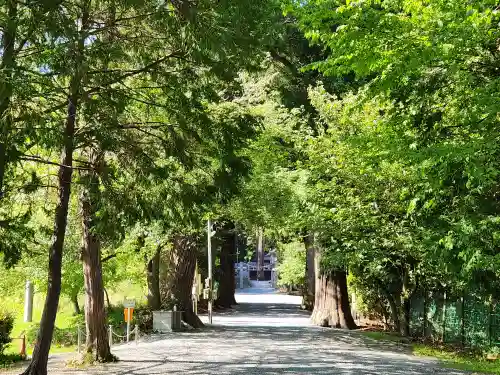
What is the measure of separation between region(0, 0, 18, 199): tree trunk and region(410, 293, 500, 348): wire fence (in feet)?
→ 43.2

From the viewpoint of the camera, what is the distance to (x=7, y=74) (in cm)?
681

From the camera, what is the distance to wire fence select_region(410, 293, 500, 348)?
15.9 metres

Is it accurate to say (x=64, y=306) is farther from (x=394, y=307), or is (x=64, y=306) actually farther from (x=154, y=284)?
(x=394, y=307)

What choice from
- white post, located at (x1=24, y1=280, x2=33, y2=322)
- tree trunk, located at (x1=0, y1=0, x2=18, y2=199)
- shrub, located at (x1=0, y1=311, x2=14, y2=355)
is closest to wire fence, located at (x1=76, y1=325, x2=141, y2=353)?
shrub, located at (x1=0, y1=311, x2=14, y2=355)

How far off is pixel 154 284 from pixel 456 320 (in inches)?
490

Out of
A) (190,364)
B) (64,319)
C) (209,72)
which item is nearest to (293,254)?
(64,319)

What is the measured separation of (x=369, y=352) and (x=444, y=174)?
8.44 meters

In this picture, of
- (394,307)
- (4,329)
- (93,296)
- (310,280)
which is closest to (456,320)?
(394,307)

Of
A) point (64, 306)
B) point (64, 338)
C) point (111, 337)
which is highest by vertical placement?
point (64, 306)

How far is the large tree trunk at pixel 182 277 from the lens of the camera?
21.7 metres

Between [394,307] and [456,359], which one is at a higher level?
[394,307]

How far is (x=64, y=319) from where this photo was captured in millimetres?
29953

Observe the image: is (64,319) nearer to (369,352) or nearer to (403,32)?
(369,352)

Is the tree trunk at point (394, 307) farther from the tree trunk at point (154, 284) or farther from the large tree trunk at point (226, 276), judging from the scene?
the large tree trunk at point (226, 276)
